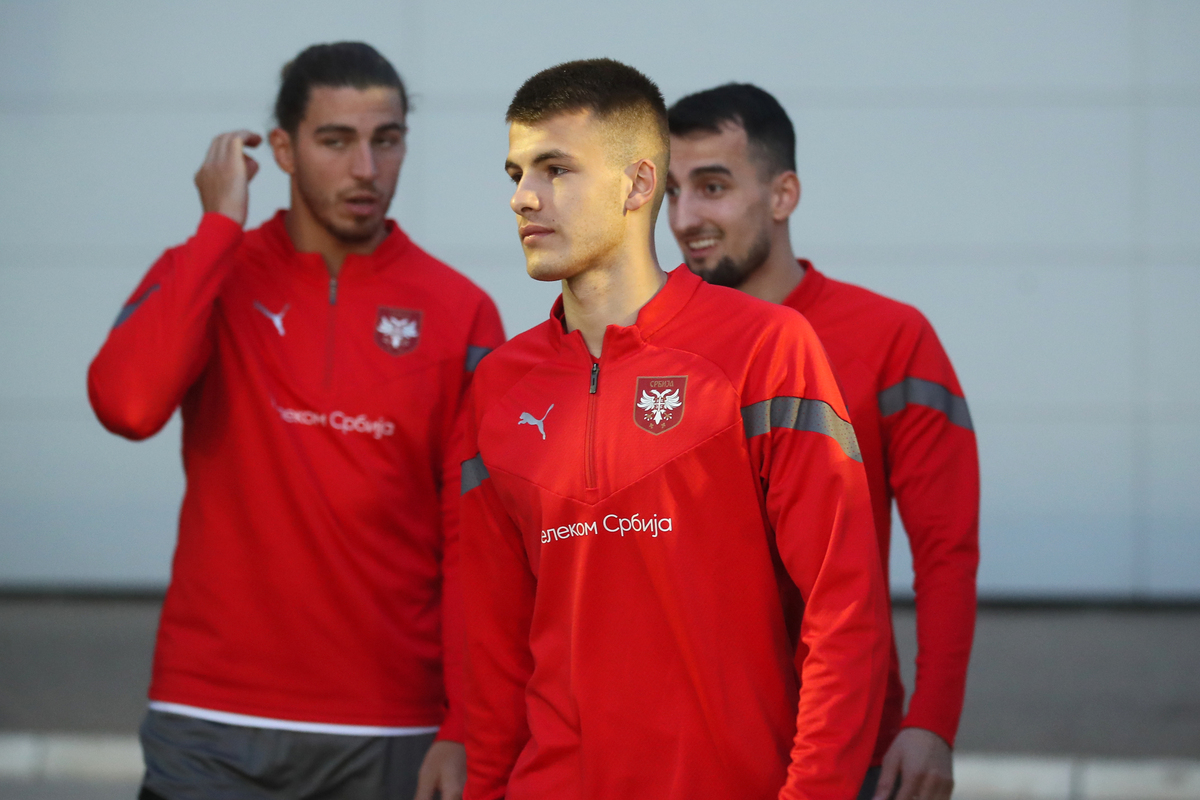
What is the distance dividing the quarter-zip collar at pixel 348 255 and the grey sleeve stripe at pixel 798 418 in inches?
52.5

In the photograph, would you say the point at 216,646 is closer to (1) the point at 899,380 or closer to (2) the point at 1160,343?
(1) the point at 899,380

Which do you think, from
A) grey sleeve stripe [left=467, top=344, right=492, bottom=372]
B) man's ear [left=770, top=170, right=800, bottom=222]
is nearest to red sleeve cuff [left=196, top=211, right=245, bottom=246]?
grey sleeve stripe [left=467, top=344, right=492, bottom=372]

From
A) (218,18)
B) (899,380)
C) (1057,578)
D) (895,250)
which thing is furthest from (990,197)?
(899,380)

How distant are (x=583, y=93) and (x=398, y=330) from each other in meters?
1.02

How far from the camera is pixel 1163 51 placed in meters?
7.45

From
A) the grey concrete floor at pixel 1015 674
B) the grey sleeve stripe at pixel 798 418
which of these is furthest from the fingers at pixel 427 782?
the grey concrete floor at pixel 1015 674

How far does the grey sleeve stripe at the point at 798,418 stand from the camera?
1985 mm

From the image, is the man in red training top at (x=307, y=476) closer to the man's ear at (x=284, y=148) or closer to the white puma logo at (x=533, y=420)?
the man's ear at (x=284, y=148)

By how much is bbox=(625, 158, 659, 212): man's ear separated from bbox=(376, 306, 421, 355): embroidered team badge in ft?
3.19

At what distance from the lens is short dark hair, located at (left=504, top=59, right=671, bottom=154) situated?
7.07ft

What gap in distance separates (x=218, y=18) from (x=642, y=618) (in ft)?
21.6

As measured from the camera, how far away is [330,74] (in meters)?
3.07

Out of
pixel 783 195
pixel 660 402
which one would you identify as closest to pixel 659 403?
pixel 660 402

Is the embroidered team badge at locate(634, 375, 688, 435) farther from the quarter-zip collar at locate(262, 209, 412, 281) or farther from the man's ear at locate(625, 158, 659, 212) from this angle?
the quarter-zip collar at locate(262, 209, 412, 281)
